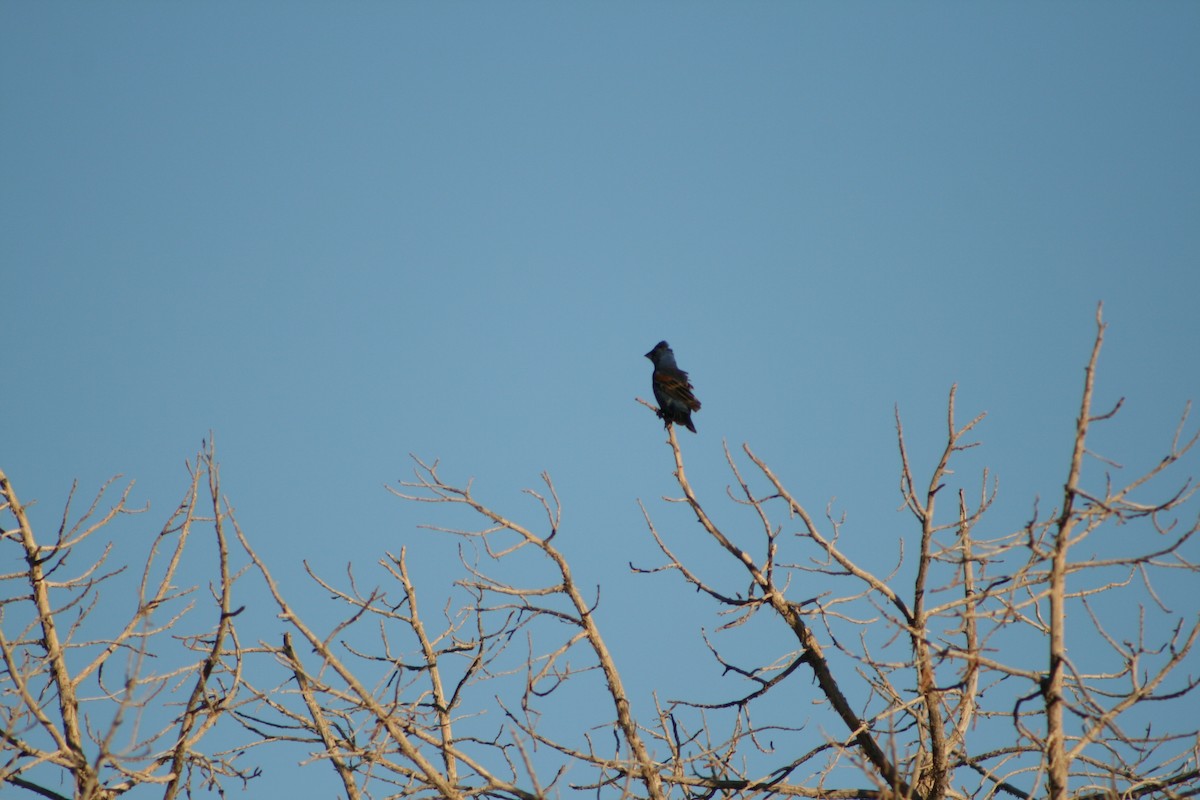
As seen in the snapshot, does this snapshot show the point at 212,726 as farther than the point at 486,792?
No

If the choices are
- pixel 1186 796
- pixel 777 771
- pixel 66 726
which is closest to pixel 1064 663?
pixel 1186 796

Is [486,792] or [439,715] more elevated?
[439,715]

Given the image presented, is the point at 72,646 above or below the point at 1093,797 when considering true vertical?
above

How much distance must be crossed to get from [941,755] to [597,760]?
137cm

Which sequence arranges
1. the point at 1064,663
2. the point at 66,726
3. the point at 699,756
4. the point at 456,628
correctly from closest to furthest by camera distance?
the point at 1064,663, the point at 66,726, the point at 699,756, the point at 456,628

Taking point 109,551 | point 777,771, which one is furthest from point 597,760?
point 109,551

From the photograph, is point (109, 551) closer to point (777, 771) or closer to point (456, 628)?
point (456, 628)

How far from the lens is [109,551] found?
16.4ft

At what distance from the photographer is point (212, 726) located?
395cm

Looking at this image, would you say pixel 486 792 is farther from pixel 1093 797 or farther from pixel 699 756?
pixel 1093 797

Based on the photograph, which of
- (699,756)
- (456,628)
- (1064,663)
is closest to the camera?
(1064,663)

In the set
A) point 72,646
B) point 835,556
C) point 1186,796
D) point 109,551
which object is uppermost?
point 109,551

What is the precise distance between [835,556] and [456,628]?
2.15 m

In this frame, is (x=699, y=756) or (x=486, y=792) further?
(x=699, y=756)
